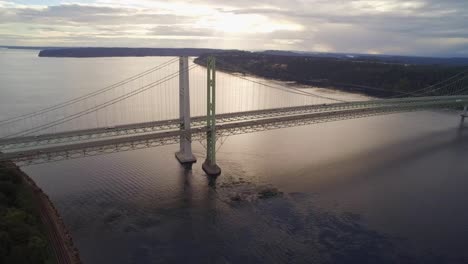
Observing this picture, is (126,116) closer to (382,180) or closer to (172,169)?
(172,169)

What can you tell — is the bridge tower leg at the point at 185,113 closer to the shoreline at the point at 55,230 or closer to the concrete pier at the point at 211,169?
the concrete pier at the point at 211,169

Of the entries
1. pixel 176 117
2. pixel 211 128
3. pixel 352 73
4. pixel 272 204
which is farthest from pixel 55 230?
pixel 352 73

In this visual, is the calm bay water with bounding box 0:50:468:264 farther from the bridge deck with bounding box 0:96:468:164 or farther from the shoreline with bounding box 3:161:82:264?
the bridge deck with bounding box 0:96:468:164

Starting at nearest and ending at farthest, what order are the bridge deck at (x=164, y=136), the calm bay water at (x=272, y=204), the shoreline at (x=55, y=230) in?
the shoreline at (x=55, y=230) → the calm bay water at (x=272, y=204) → the bridge deck at (x=164, y=136)

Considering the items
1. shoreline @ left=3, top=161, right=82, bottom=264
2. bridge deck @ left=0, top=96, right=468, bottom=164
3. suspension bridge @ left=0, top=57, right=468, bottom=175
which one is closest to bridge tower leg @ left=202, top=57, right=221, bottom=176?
suspension bridge @ left=0, top=57, right=468, bottom=175

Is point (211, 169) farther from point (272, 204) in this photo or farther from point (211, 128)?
point (272, 204)

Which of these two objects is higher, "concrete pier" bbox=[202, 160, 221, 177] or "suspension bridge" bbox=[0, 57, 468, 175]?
"suspension bridge" bbox=[0, 57, 468, 175]

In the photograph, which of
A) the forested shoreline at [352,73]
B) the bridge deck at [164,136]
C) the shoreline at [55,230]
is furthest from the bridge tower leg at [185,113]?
the forested shoreline at [352,73]
